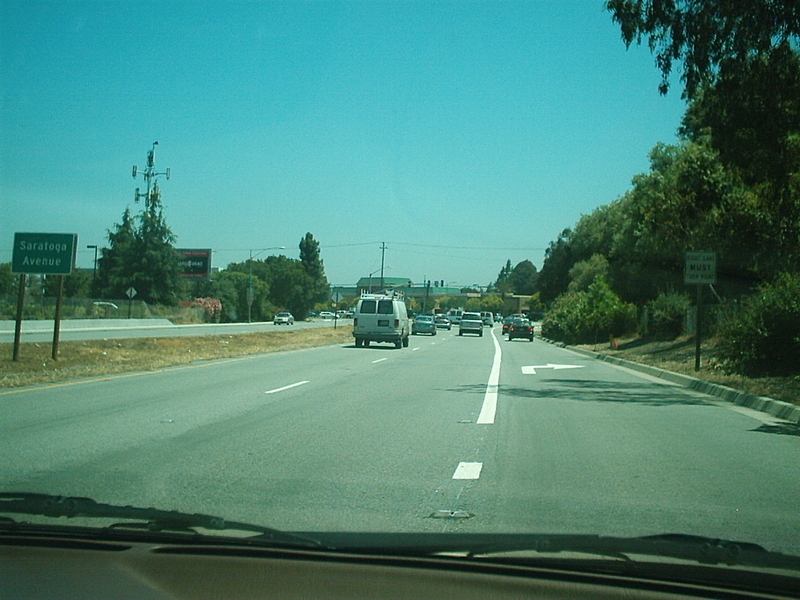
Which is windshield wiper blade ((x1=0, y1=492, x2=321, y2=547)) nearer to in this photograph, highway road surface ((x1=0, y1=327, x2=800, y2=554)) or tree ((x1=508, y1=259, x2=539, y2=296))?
highway road surface ((x1=0, y1=327, x2=800, y2=554))

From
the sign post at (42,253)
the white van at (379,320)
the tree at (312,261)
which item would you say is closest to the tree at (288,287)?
the tree at (312,261)

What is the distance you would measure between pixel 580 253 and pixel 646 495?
71.6 meters

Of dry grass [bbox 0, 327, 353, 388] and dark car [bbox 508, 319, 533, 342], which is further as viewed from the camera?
dark car [bbox 508, 319, 533, 342]

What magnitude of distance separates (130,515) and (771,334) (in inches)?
681

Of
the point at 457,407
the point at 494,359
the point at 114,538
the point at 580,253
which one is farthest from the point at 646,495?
the point at 580,253

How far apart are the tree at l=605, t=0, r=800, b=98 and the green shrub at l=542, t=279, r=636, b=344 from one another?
95.2 ft

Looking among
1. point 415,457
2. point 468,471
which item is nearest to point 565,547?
point 468,471

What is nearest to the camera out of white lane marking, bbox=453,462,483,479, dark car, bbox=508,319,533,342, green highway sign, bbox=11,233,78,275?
white lane marking, bbox=453,462,483,479

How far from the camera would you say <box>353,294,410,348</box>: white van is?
122ft

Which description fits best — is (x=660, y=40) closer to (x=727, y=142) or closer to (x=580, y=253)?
(x=727, y=142)

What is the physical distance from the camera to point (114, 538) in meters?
4.33

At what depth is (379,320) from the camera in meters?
37.2

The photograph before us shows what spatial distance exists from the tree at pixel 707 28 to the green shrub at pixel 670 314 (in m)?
20.1

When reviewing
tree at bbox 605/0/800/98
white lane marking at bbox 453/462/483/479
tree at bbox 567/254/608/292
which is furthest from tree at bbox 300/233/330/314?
white lane marking at bbox 453/462/483/479
